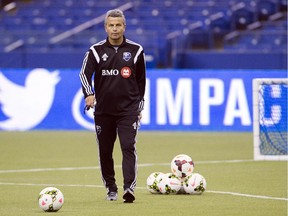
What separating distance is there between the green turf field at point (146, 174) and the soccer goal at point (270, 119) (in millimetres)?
430

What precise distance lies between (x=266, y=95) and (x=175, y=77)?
7071 millimetres

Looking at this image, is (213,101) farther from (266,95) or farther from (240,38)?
(266,95)

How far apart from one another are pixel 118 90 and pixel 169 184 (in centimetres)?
145

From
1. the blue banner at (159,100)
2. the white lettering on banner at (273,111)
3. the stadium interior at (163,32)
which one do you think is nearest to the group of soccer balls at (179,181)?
the white lettering on banner at (273,111)

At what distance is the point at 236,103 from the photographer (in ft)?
79.2

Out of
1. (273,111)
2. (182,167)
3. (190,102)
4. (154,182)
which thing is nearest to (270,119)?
(273,111)

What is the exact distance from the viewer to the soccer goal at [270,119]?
16969 mm

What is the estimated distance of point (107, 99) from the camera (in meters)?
10.9

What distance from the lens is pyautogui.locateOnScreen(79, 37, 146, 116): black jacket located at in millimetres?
10812

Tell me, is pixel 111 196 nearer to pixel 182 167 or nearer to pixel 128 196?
pixel 128 196

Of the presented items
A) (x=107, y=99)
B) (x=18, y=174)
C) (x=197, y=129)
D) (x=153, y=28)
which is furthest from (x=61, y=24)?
(x=107, y=99)

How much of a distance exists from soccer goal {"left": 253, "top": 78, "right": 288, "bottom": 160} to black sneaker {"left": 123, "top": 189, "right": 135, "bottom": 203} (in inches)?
254

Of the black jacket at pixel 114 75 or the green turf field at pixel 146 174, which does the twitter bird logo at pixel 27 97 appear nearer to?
the green turf field at pixel 146 174

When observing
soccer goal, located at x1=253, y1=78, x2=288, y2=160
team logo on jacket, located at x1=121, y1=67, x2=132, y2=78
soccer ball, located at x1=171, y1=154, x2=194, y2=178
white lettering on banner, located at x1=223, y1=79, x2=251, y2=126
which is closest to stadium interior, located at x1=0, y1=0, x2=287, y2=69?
white lettering on banner, located at x1=223, y1=79, x2=251, y2=126
